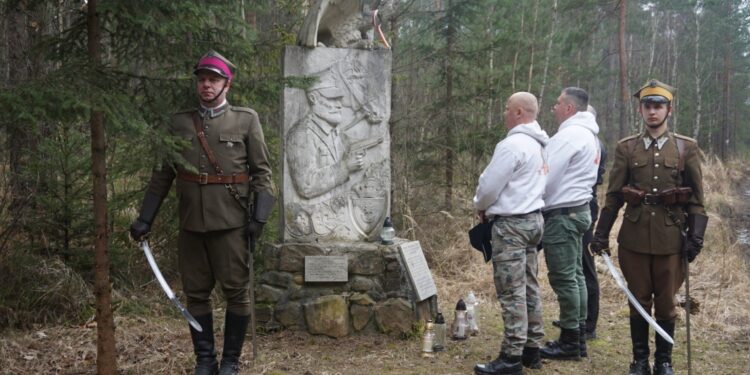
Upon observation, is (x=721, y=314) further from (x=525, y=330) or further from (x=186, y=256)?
(x=186, y=256)

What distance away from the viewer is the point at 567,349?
4.91 m

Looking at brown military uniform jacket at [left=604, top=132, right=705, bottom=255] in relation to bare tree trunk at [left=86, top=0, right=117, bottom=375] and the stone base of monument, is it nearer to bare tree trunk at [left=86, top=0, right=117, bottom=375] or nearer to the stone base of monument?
the stone base of monument

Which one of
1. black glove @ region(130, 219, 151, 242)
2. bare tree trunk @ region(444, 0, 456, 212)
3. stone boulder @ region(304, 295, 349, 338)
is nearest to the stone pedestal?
stone boulder @ region(304, 295, 349, 338)

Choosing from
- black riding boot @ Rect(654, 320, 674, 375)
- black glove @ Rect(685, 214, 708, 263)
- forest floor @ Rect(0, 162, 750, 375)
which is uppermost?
black glove @ Rect(685, 214, 708, 263)

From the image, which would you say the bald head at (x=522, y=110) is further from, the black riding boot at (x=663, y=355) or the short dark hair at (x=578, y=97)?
the black riding boot at (x=663, y=355)

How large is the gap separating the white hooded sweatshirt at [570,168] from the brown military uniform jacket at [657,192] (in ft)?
1.66

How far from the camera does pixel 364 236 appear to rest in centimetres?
566

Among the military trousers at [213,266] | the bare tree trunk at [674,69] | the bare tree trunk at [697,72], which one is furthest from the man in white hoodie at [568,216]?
the bare tree trunk at [697,72]

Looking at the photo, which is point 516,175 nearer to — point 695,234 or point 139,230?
point 695,234

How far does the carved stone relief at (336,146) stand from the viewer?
541cm

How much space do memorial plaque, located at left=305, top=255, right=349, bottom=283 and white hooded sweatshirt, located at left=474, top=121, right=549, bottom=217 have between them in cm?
145

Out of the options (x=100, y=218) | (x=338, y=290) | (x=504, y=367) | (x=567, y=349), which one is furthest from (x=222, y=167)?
(x=567, y=349)

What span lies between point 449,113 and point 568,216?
16.2ft

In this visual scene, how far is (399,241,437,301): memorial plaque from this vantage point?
539cm
